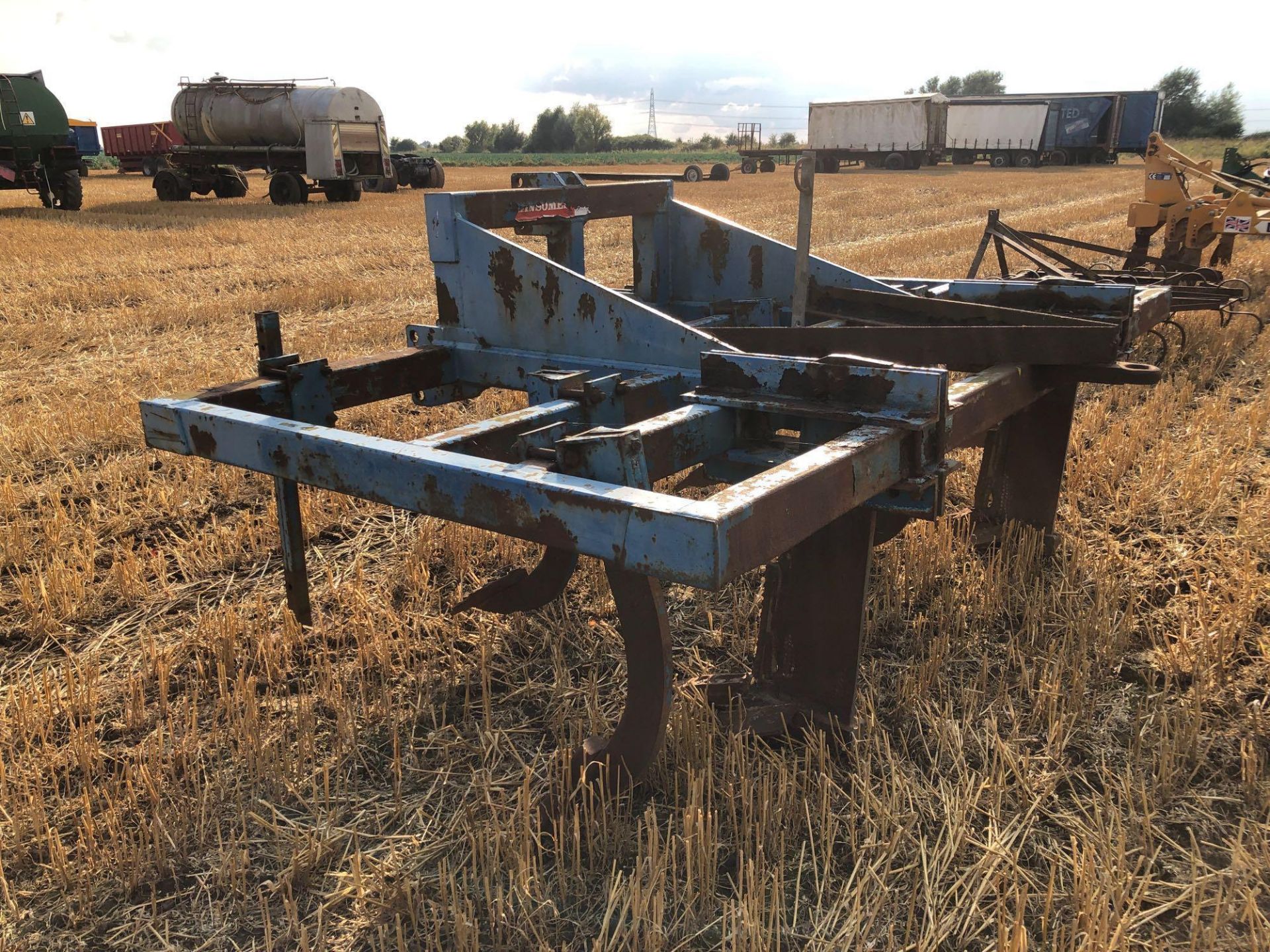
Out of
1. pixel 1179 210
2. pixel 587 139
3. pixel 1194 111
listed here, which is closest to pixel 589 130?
pixel 587 139

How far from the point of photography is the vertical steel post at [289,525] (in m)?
3.13

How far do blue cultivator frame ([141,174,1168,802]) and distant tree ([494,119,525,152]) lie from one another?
307ft

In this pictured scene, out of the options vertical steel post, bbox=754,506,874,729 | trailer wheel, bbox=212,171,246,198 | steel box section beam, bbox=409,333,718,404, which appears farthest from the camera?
trailer wheel, bbox=212,171,246,198

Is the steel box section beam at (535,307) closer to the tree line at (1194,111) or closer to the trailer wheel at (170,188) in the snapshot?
the trailer wheel at (170,188)

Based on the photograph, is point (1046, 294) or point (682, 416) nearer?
point (682, 416)

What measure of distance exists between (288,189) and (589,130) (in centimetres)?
6453

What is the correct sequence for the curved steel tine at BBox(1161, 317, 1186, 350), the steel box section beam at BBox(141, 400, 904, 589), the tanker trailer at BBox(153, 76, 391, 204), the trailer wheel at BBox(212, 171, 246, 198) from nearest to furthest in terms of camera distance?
the steel box section beam at BBox(141, 400, 904, 589)
the curved steel tine at BBox(1161, 317, 1186, 350)
the tanker trailer at BBox(153, 76, 391, 204)
the trailer wheel at BBox(212, 171, 246, 198)

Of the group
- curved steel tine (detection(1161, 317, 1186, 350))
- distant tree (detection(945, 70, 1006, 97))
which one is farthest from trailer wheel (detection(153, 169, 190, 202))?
distant tree (detection(945, 70, 1006, 97))

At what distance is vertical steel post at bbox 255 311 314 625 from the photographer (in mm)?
3129

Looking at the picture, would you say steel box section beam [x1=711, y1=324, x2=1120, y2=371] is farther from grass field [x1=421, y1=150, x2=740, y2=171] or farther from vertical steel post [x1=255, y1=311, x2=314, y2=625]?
grass field [x1=421, y1=150, x2=740, y2=171]

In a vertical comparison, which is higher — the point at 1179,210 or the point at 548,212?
the point at 548,212

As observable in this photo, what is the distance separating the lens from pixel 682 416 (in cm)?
233

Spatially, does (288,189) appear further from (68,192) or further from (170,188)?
(68,192)

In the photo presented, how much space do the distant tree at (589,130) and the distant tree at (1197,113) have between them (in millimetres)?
43356
